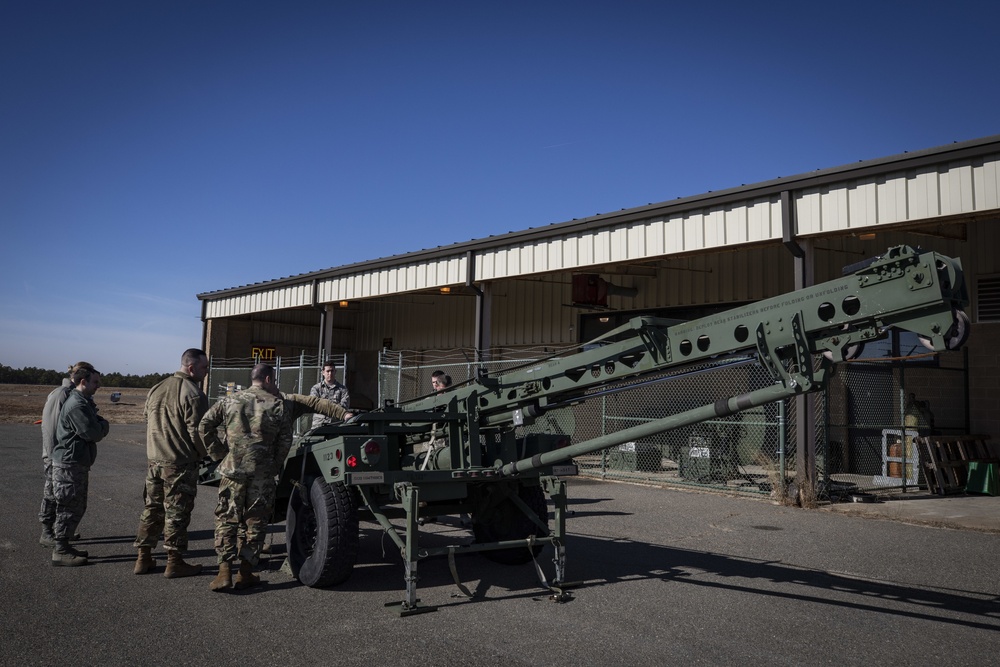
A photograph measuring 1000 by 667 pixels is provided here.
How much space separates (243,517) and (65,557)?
1777mm

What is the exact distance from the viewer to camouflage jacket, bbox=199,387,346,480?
5.92 m

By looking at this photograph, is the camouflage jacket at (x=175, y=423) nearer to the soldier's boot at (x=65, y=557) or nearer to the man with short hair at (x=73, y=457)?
the man with short hair at (x=73, y=457)

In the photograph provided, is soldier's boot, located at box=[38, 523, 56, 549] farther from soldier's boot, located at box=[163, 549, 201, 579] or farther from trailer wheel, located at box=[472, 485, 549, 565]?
trailer wheel, located at box=[472, 485, 549, 565]

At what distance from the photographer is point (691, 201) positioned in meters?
12.2

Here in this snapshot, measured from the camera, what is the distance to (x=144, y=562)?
6.18m

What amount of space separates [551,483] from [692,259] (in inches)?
486

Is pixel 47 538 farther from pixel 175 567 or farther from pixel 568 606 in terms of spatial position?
pixel 568 606

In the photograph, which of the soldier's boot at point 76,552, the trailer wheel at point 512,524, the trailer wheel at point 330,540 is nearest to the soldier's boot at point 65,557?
the soldier's boot at point 76,552

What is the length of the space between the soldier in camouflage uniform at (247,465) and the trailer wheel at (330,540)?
0.36m

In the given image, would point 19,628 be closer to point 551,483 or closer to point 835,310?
point 551,483

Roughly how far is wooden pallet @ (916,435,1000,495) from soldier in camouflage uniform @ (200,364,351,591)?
34.8ft

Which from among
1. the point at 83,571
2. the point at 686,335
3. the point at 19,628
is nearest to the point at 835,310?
the point at 686,335

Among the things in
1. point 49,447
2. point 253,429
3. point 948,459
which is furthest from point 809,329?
point 948,459

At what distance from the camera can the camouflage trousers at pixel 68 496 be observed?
6.43m
